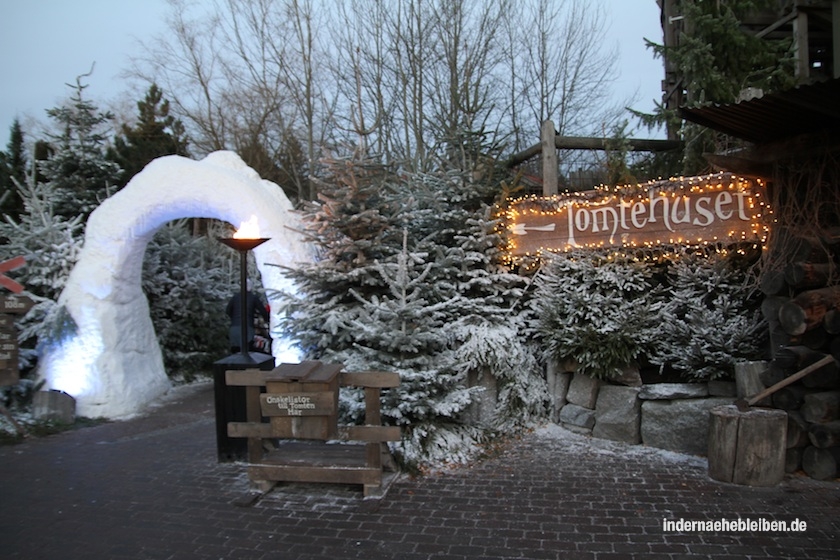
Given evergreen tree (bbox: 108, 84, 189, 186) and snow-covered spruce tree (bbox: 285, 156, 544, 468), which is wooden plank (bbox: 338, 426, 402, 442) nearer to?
snow-covered spruce tree (bbox: 285, 156, 544, 468)

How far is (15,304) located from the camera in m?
7.37

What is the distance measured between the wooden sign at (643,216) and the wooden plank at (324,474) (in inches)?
152

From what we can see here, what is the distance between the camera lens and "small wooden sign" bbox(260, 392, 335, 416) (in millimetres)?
4762

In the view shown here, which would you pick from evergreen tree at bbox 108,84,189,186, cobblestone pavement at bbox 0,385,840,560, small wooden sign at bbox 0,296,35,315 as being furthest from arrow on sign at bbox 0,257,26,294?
evergreen tree at bbox 108,84,189,186

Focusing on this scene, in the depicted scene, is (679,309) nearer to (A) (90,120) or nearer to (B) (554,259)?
(B) (554,259)

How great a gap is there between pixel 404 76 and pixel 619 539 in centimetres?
1314

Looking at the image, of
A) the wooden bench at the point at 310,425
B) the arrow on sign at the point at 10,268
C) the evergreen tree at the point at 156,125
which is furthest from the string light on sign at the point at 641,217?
the evergreen tree at the point at 156,125

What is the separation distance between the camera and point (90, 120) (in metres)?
10.5

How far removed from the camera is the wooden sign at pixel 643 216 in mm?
6582

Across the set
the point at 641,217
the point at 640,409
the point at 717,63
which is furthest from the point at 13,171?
the point at 717,63

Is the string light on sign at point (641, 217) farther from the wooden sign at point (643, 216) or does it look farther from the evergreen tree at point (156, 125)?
the evergreen tree at point (156, 125)

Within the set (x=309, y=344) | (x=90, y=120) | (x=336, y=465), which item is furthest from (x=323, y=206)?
(x=90, y=120)

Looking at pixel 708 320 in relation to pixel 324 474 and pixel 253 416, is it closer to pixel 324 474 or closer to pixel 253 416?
pixel 324 474

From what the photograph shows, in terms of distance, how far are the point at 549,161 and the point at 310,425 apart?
5015mm
